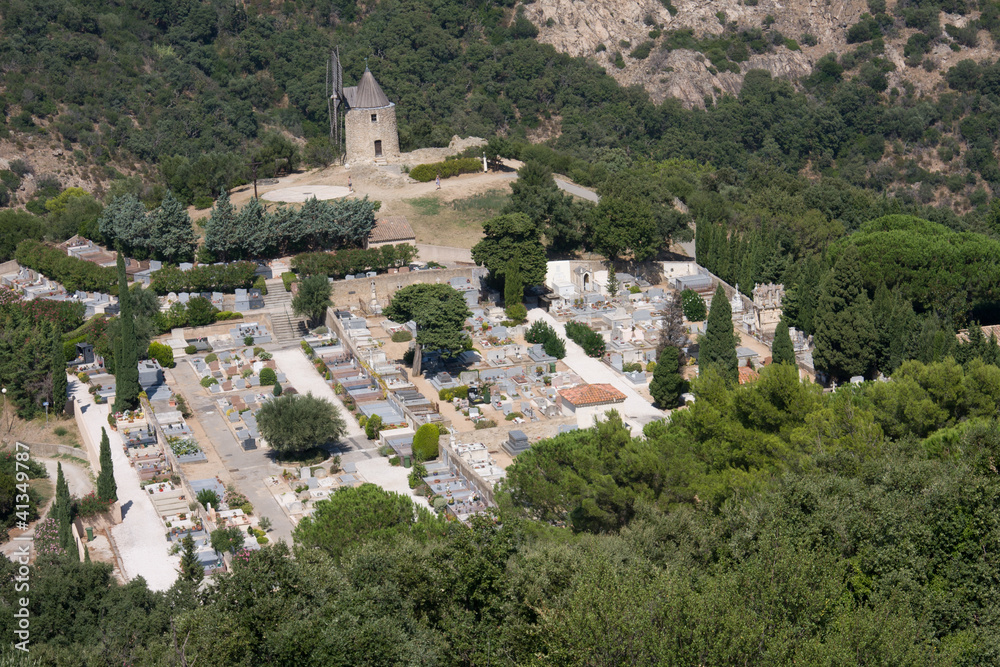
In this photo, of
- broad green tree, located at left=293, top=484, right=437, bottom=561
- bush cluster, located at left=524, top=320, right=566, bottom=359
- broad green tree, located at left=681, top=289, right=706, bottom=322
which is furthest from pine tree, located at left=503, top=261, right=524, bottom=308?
broad green tree, located at left=293, top=484, right=437, bottom=561

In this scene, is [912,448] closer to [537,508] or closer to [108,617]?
[537,508]

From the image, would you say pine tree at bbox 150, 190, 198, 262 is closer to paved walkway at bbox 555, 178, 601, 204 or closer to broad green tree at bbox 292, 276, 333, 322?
broad green tree at bbox 292, 276, 333, 322

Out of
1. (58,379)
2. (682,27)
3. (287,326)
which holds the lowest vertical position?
(287,326)

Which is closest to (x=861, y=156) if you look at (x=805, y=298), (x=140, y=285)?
(x=805, y=298)

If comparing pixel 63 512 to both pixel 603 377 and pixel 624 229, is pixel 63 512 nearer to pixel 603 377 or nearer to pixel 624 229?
pixel 603 377

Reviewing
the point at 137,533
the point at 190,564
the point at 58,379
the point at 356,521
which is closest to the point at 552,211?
the point at 58,379

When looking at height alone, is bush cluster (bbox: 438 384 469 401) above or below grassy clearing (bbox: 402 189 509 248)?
below
